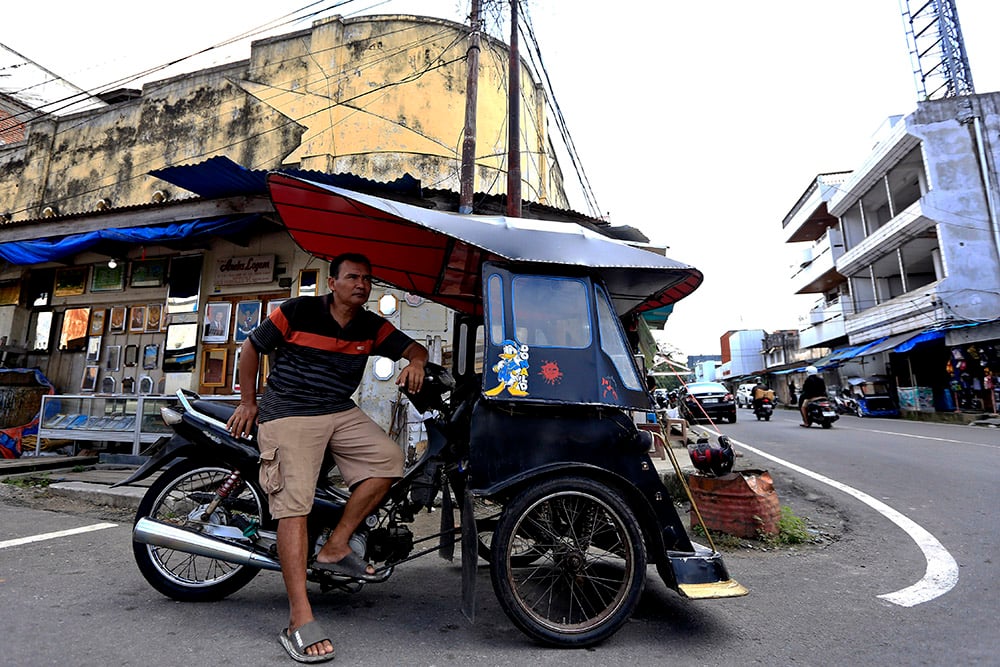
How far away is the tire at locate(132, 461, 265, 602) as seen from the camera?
2.89m

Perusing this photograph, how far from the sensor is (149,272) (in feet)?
31.1

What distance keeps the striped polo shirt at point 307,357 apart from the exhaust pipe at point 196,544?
0.72 meters

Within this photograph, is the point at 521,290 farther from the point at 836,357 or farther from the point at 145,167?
the point at 836,357

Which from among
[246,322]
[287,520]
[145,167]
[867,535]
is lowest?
[867,535]

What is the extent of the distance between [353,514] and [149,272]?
9.10m

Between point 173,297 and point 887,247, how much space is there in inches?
1061

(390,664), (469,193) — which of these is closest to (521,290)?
(390,664)

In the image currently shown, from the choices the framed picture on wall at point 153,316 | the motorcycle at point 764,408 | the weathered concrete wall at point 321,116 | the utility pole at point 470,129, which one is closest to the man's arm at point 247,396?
the utility pole at point 470,129

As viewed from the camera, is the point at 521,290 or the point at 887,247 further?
the point at 887,247

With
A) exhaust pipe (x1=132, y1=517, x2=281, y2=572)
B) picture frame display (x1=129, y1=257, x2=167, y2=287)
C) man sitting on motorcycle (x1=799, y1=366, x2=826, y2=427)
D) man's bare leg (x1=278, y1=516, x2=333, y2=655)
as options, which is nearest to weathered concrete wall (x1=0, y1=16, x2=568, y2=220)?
picture frame display (x1=129, y1=257, x2=167, y2=287)

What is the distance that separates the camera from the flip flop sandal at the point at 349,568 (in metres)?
2.59

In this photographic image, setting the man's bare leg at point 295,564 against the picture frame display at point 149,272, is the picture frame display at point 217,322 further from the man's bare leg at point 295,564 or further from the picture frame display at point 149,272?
the man's bare leg at point 295,564

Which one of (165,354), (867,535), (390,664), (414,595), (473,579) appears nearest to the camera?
(390,664)

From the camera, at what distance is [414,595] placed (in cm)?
307
